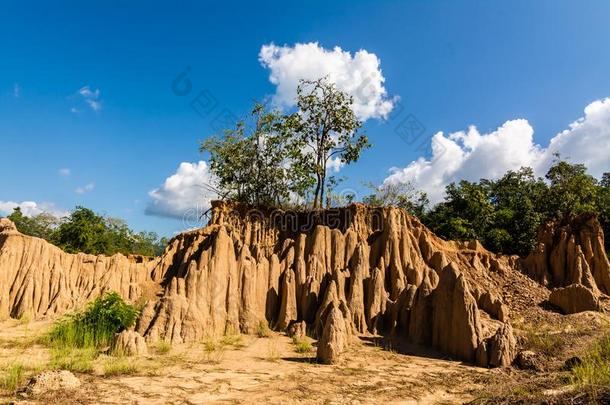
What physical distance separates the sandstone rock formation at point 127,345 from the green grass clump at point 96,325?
38.7 inches

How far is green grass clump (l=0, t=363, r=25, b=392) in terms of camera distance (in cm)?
720

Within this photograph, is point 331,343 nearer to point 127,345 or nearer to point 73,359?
point 127,345

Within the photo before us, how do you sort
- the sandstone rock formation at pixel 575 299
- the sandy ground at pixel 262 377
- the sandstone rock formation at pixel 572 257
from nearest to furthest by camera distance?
1. the sandy ground at pixel 262 377
2. the sandstone rock formation at pixel 575 299
3. the sandstone rock formation at pixel 572 257

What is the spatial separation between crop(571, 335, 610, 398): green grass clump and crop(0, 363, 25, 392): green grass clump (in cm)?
851

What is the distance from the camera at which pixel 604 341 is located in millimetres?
10031

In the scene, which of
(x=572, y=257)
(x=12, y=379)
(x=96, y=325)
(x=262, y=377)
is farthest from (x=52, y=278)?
(x=572, y=257)

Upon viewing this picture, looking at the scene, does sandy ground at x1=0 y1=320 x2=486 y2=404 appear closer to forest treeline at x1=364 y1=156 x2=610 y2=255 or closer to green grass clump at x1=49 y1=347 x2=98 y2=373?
green grass clump at x1=49 y1=347 x2=98 y2=373

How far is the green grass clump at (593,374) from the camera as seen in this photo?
18.8 feet

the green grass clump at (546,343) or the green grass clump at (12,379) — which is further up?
the green grass clump at (546,343)

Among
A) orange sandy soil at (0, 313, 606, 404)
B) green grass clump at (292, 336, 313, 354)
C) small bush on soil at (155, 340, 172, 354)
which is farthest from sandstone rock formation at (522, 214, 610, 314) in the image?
small bush on soil at (155, 340, 172, 354)

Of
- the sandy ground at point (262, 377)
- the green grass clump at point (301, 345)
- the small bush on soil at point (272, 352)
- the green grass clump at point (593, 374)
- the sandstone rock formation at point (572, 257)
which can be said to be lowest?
the sandy ground at point (262, 377)

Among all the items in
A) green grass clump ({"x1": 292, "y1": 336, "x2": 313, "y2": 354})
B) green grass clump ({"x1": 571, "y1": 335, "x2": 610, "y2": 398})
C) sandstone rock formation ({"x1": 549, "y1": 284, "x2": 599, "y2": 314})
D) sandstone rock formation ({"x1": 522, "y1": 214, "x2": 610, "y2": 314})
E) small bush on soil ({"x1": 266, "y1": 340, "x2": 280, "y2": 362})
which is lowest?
small bush on soil ({"x1": 266, "y1": 340, "x2": 280, "y2": 362})

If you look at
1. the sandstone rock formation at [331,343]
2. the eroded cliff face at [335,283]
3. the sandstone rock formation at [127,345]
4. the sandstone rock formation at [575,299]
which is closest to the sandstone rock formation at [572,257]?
the eroded cliff face at [335,283]

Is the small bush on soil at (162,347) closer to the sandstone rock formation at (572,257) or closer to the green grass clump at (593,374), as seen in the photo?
the green grass clump at (593,374)
